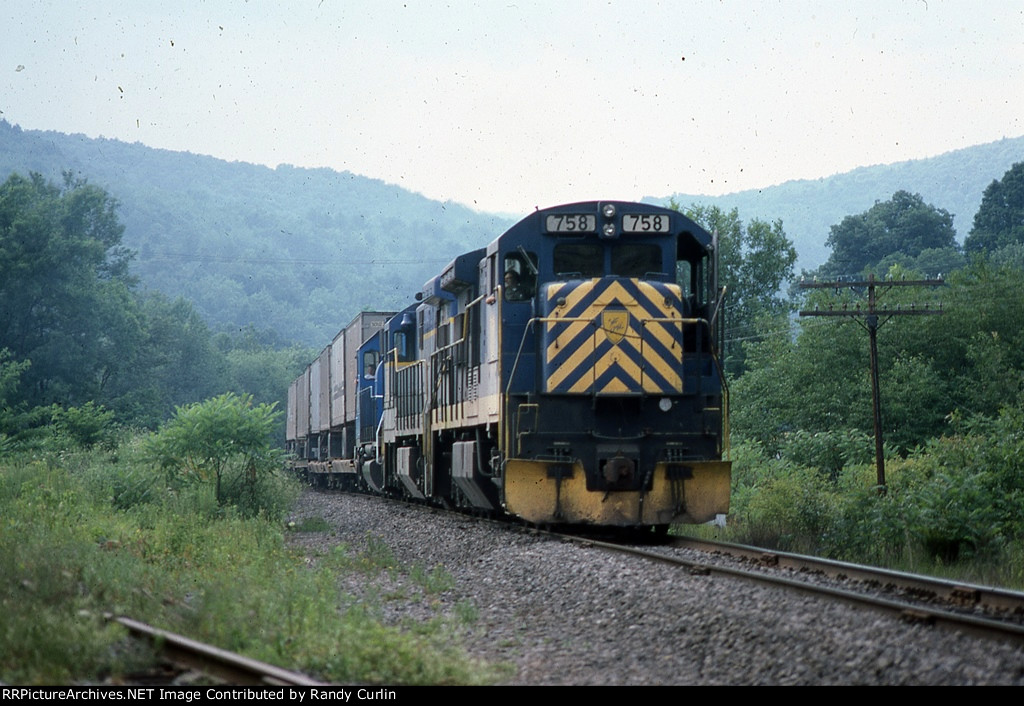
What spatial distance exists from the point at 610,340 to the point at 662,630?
536cm

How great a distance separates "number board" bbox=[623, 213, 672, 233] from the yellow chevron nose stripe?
0.77m

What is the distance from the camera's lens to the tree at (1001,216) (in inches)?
2606

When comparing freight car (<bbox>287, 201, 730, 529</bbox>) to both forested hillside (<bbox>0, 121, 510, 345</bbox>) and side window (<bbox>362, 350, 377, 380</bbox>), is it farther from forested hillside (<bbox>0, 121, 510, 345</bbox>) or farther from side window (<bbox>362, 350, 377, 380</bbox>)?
forested hillside (<bbox>0, 121, 510, 345</bbox>)

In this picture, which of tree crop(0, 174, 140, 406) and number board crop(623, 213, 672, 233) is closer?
number board crop(623, 213, 672, 233)

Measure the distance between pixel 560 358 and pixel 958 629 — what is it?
6.42 metres

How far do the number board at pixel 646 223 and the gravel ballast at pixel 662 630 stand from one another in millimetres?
3838

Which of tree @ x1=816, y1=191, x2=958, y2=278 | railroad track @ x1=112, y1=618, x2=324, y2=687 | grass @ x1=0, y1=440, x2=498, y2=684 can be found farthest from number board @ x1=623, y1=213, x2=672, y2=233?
tree @ x1=816, y1=191, x2=958, y2=278

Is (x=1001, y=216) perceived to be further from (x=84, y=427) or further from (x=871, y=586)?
(x=871, y=586)

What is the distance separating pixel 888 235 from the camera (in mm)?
74688

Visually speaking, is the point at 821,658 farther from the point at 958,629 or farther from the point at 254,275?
the point at 254,275

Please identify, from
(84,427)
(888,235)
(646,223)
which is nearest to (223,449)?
(646,223)

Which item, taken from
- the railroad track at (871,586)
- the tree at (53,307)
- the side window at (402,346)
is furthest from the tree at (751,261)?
the railroad track at (871,586)

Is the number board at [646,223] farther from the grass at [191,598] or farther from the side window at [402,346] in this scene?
the side window at [402,346]

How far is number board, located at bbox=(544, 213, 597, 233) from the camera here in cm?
1233
